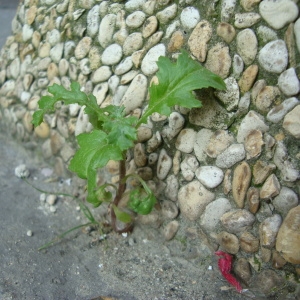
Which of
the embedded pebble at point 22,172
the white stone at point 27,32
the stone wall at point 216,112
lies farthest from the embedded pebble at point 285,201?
the white stone at point 27,32

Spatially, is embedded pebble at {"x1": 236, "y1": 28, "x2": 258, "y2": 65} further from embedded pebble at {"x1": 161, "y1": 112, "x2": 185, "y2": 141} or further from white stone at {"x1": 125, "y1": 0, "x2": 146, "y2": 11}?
white stone at {"x1": 125, "y1": 0, "x2": 146, "y2": 11}

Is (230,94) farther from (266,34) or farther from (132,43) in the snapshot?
(132,43)

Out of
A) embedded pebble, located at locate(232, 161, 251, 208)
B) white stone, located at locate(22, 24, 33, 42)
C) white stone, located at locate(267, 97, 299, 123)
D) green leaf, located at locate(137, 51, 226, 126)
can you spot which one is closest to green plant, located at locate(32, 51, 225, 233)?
green leaf, located at locate(137, 51, 226, 126)

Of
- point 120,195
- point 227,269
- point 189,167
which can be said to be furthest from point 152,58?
point 227,269

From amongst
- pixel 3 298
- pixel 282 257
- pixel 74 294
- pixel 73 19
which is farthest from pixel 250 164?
pixel 73 19

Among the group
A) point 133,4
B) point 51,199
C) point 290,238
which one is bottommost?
point 51,199

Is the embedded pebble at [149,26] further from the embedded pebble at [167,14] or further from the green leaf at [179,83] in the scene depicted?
the green leaf at [179,83]

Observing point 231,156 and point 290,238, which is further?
point 231,156

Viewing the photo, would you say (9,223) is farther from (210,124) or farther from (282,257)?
(282,257)
